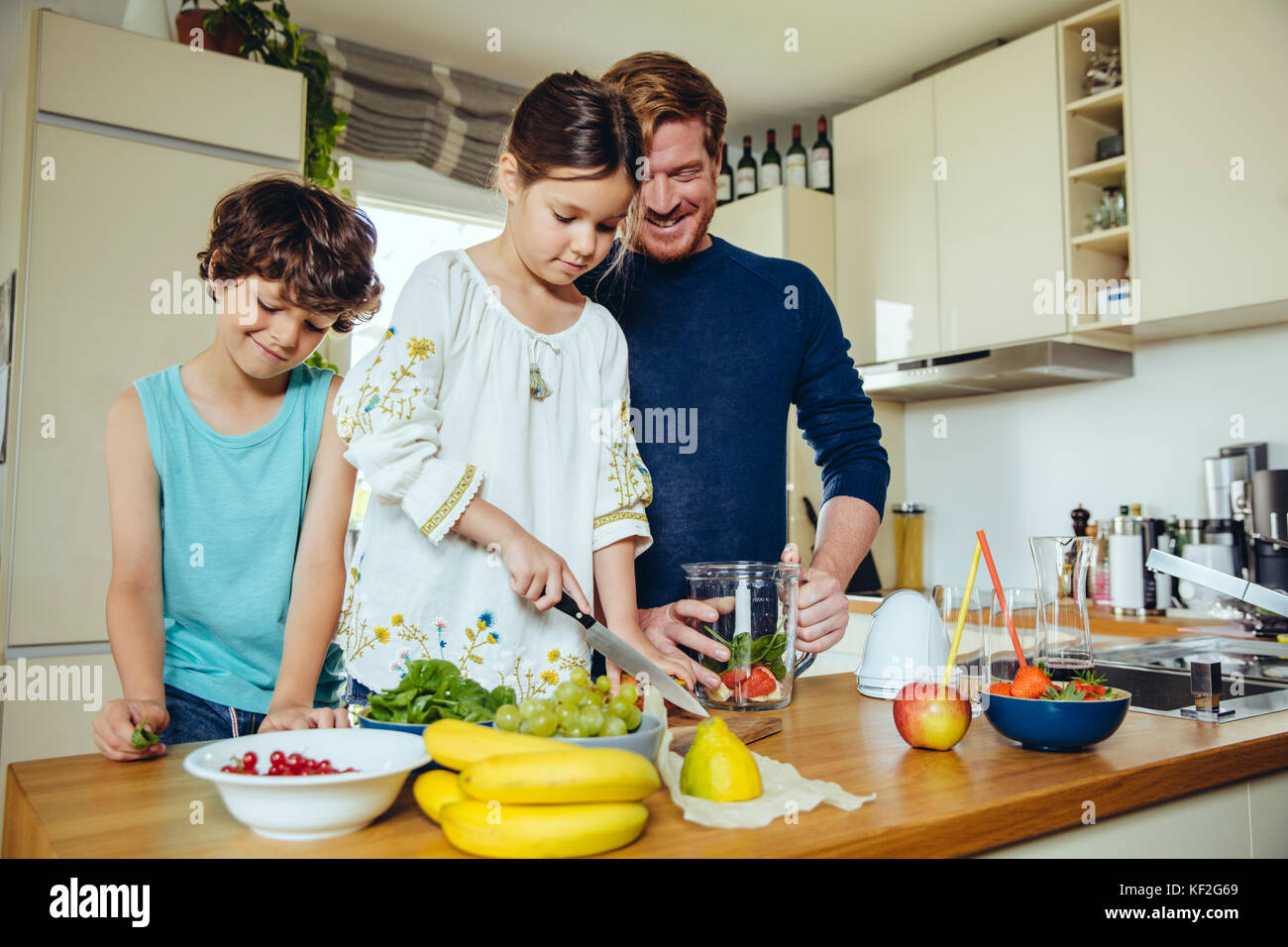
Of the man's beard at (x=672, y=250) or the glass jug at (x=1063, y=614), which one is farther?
the man's beard at (x=672, y=250)

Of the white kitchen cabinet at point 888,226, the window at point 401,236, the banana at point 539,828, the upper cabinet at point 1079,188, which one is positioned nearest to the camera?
the banana at point 539,828

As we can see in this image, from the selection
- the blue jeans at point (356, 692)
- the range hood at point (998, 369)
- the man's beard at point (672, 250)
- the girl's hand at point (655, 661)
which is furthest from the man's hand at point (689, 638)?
the range hood at point (998, 369)

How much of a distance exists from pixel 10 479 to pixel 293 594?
1328 millimetres

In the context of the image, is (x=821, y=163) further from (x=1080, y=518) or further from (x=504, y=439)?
(x=504, y=439)

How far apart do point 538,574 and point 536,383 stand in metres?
0.28

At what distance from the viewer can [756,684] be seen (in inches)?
44.5

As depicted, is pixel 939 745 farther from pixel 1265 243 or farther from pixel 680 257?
pixel 1265 243

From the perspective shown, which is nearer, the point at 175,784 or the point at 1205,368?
the point at 175,784

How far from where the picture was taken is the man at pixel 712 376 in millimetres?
1418

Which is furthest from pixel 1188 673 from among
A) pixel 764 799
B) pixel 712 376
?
pixel 764 799

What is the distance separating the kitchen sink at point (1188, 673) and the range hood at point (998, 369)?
106cm

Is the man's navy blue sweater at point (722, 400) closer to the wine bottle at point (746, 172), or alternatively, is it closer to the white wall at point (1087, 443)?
the white wall at point (1087, 443)

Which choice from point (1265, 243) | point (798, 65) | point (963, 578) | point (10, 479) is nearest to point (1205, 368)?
point (1265, 243)

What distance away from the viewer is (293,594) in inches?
47.4
